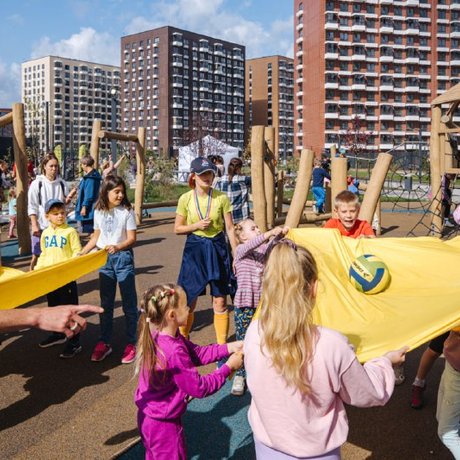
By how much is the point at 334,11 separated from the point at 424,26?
17.9 m

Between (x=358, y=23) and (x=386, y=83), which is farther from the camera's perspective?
(x=386, y=83)

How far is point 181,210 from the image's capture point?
211 inches

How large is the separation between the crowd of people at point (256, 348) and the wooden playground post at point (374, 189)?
1.48 m

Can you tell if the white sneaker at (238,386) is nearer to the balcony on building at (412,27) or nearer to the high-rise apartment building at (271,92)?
the balcony on building at (412,27)

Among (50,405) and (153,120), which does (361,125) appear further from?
(50,405)

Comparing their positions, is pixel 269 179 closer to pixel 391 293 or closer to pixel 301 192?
pixel 301 192

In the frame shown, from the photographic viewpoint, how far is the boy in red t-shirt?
4875 mm

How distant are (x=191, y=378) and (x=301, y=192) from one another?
4899 mm

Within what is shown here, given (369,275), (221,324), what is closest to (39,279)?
(221,324)

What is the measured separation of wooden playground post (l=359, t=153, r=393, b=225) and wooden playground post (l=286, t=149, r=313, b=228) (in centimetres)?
99

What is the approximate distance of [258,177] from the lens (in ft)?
24.5

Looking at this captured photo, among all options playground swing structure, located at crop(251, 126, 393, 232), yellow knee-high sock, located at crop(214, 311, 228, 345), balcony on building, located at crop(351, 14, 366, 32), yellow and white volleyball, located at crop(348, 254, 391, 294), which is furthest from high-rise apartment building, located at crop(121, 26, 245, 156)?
yellow and white volleyball, located at crop(348, 254, 391, 294)

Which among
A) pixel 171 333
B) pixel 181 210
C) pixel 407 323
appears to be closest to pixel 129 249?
pixel 181 210

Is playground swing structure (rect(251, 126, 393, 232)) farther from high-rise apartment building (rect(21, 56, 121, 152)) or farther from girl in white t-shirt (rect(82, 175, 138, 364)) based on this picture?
high-rise apartment building (rect(21, 56, 121, 152))
